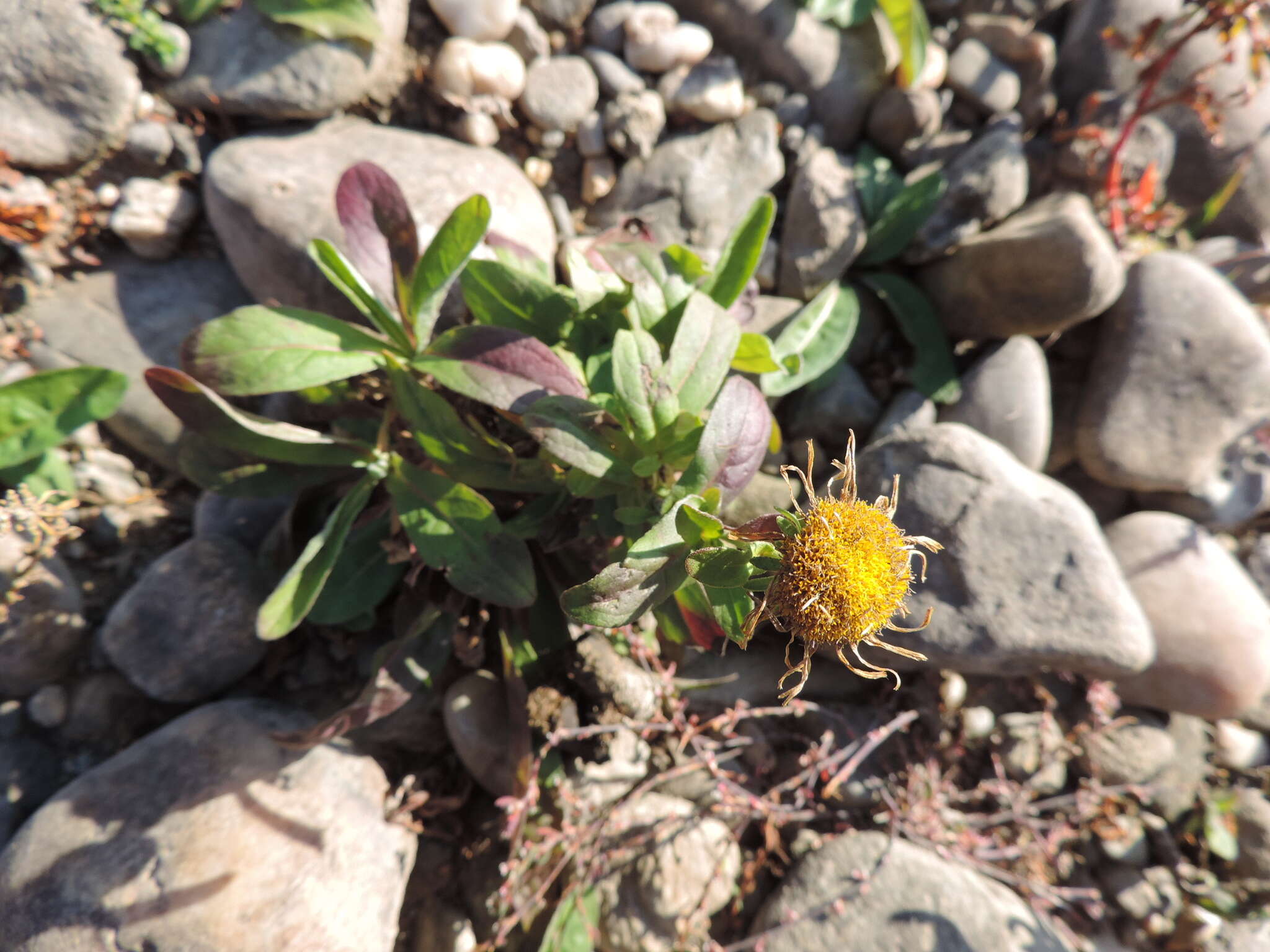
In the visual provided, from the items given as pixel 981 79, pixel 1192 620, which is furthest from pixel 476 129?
pixel 1192 620

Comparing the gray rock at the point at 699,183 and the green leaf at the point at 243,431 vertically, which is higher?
the gray rock at the point at 699,183

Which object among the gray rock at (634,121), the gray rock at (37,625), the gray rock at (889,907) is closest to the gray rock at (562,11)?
the gray rock at (634,121)

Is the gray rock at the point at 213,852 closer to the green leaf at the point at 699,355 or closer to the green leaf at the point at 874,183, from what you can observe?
the green leaf at the point at 699,355

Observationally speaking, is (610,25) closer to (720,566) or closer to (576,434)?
(576,434)

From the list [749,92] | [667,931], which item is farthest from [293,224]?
[667,931]

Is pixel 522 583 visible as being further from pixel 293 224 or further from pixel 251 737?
pixel 293 224

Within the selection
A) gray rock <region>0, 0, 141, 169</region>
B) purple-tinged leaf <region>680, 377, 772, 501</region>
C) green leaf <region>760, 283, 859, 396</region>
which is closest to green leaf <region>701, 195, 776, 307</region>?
green leaf <region>760, 283, 859, 396</region>
